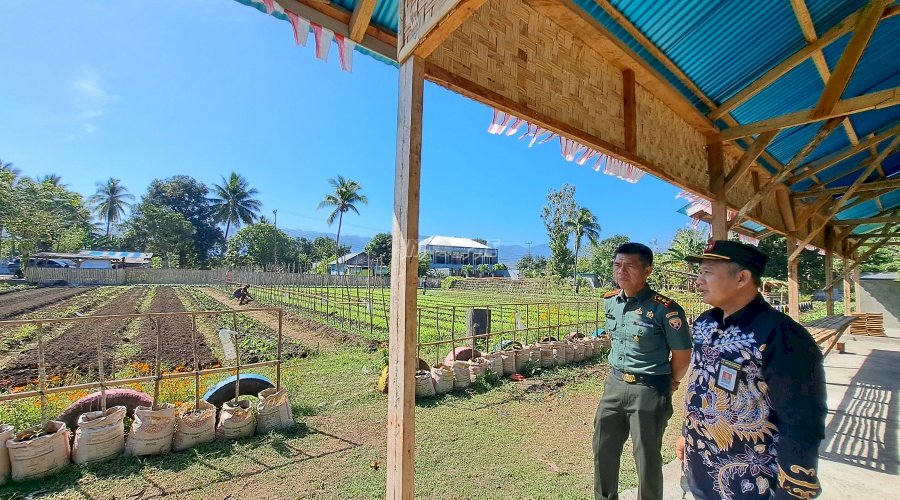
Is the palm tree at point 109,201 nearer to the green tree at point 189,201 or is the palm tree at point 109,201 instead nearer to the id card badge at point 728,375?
the green tree at point 189,201

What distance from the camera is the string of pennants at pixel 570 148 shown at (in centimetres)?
276

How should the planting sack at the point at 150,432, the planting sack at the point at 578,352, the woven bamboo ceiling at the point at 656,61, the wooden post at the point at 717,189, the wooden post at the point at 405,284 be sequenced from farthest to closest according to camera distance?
the planting sack at the point at 578,352
the wooden post at the point at 717,189
the planting sack at the point at 150,432
the woven bamboo ceiling at the point at 656,61
the wooden post at the point at 405,284

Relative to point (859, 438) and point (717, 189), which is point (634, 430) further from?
point (717, 189)

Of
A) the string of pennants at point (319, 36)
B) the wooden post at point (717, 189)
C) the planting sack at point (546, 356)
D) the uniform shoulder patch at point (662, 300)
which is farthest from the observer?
the planting sack at point (546, 356)

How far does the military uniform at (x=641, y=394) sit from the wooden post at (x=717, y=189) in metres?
2.34

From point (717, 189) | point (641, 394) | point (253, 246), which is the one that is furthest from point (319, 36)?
point (253, 246)

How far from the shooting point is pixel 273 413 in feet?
12.7

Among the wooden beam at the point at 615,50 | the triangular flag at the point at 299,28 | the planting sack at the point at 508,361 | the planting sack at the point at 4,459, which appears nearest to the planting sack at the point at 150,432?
the planting sack at the point at 4,459

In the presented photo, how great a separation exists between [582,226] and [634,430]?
38784 millimetres

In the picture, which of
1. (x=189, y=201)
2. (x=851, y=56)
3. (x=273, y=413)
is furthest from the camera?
(x=189, y=201)

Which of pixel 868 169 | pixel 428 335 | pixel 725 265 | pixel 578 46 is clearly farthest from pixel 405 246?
pixel 428 335

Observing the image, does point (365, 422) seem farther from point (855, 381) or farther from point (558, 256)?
point (558, 256)

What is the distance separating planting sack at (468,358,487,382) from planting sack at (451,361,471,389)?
7 cm

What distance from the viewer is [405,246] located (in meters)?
1.76
